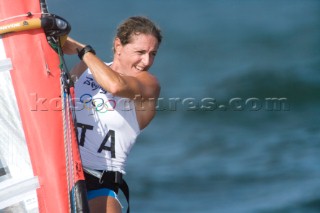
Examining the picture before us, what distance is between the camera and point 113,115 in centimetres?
457

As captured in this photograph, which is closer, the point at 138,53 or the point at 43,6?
the point at 43,6

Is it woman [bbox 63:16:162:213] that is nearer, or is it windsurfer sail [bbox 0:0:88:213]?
windsurfer sail [bbox 0:0:88:213]

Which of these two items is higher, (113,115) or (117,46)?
(117,46)

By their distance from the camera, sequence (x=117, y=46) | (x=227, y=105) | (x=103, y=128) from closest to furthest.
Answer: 1. (x=103, y=128)
2. (x=117, y=46)
3. (x=227, y=105)

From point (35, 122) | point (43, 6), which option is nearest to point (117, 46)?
point (43, 6)

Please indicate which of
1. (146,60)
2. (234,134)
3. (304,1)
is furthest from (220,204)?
(304,1)

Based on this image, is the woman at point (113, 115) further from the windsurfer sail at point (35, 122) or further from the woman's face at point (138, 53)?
the windsurfer sail at point (35, 122)

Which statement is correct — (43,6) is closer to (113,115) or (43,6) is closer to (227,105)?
(113,115)

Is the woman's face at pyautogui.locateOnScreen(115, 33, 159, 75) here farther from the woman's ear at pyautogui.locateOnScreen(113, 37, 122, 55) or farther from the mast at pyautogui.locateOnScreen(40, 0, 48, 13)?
the mast at pyautogui.locateOnScreen(40, 0, 48, 13)

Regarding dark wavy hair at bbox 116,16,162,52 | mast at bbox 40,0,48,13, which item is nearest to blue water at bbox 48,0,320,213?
dark wavy hair at bbox 116,16,162,52

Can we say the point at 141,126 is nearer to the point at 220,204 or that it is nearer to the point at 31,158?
the point at 31,158

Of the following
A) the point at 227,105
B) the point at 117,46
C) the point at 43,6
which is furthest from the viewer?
the point at 227,105

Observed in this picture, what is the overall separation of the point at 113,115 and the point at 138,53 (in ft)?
1.25

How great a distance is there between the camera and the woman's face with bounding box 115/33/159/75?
457 centimetres
